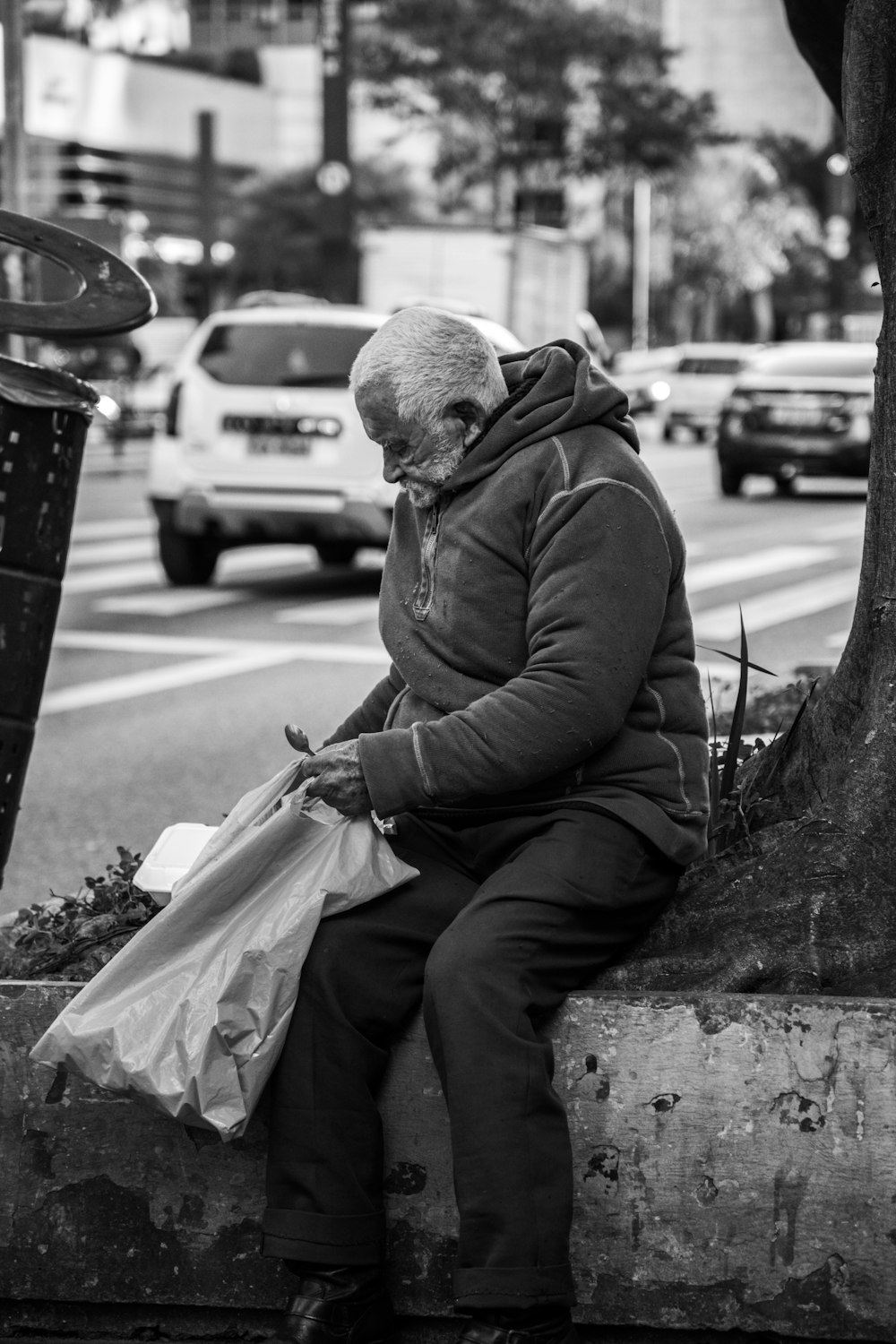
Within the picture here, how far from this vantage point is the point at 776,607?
11875mm

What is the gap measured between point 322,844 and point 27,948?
0.85 meters

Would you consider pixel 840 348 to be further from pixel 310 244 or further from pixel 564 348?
pixel 310 244


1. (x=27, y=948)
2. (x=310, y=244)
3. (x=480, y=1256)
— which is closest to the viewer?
(x=480, y=1256)

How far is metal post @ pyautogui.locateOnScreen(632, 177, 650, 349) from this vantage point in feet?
188

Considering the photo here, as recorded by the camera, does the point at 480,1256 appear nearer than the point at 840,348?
Yes

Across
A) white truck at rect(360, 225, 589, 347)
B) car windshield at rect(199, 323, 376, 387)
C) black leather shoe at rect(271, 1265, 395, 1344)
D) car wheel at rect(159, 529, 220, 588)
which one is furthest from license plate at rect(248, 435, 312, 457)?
white truck at rect(360, 225, 589, 347)

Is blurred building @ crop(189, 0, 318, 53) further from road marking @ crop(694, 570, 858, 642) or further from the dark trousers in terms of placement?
the dark trousers

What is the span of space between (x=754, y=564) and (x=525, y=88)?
104ft

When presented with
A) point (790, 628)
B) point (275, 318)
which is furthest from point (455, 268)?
point (790, 628)

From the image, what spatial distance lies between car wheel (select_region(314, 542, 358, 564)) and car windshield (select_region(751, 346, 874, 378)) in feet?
26.3

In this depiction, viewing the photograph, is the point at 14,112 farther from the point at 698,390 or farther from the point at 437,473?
the point at 698,390

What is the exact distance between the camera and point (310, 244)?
155 feet

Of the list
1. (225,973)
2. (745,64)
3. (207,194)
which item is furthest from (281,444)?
(745,64)

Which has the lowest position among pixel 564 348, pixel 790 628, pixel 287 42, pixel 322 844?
pixel 790 628
